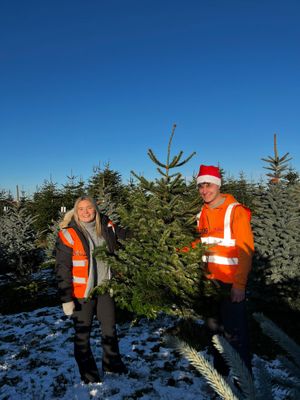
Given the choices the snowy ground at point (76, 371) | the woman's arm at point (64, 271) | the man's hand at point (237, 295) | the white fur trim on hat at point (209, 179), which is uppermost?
the white fur trim on hat at point (209, 179)

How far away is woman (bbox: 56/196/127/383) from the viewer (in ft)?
13.5

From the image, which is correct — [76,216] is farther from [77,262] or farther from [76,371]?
[76,371]

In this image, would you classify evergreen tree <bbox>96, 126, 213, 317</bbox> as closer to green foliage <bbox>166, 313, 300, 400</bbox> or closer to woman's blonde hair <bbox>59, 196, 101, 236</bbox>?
woman's blonde hair <bbox>59, 196, 101, 236</bbox>

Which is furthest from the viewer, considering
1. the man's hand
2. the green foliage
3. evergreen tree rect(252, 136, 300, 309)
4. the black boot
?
evergreen tree rect(252, 136, 300, 309)

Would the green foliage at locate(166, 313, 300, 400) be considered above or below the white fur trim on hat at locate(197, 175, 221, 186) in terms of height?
below

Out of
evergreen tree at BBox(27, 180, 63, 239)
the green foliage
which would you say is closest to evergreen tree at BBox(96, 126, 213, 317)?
the green foliage

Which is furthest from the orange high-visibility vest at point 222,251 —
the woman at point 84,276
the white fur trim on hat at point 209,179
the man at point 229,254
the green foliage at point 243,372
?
the green foliage at point 243,372

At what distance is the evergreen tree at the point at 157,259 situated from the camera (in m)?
4.00

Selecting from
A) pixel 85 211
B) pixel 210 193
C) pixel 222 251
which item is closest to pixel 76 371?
pixel 85 211

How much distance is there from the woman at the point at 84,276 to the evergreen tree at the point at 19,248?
9489 millimetres

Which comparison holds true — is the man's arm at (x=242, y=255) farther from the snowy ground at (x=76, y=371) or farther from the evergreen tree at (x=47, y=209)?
the evergreen tree at (x=47, y=209)

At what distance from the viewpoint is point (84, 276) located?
4.15m

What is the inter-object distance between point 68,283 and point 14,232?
35.0ft

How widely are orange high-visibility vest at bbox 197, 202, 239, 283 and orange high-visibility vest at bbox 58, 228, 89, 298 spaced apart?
165 cm
